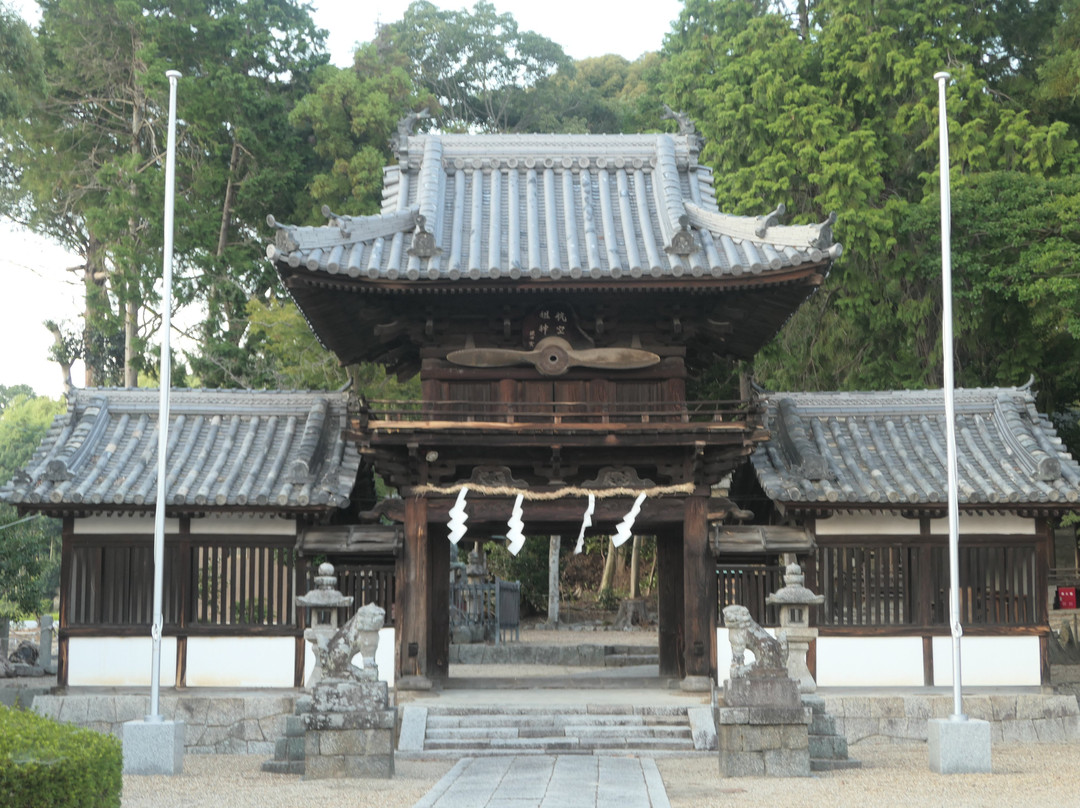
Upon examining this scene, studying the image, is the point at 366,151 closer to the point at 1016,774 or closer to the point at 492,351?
the point at 492,351

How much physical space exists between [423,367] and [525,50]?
4057 cm

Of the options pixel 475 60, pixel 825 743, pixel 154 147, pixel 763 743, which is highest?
pixel 475 60

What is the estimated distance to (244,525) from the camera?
1775 cm

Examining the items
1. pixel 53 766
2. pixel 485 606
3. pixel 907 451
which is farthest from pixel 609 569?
pixel 53 766

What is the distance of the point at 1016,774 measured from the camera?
13391 mm

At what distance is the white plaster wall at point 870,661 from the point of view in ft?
57.6

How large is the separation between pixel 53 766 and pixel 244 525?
33.1 ft

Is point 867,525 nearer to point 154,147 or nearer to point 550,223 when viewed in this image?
point 550,223

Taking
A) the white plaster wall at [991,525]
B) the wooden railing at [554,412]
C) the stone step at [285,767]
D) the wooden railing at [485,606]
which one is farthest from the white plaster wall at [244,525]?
the wooden railing at [485,606]

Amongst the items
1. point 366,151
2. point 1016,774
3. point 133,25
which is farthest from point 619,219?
point 133,25

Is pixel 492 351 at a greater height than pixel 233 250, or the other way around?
pixel 233 250

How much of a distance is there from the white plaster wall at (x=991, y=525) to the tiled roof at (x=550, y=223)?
4582 millimetres

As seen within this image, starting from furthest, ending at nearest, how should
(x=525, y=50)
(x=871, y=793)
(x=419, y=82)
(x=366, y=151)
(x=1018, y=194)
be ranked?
(x=525, y=50) < (x=419, y=82) < (x=366, y=151) < (x=1018, y=194) < (x=871, y=793)

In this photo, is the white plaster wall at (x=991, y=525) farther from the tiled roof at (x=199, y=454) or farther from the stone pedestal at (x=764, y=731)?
the tiled roof at (x=199, y=454)
